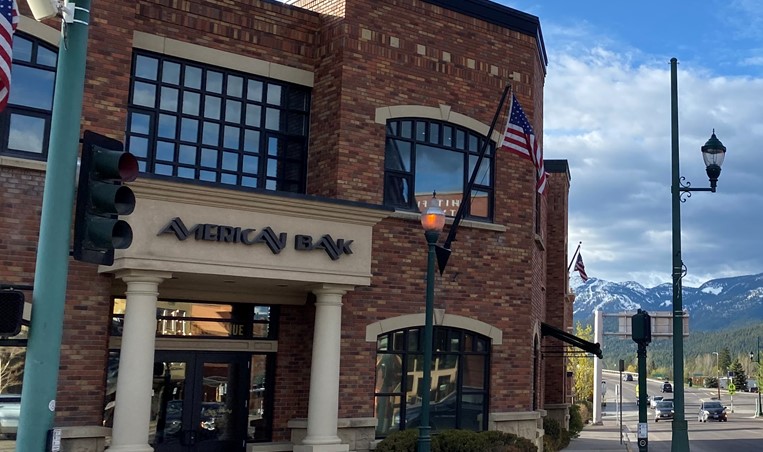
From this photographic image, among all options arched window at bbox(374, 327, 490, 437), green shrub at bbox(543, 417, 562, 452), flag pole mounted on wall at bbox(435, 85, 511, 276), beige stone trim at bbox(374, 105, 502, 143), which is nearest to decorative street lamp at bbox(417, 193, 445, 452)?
flag pole mounted on wall at bbox(435, 85, 511, 276)

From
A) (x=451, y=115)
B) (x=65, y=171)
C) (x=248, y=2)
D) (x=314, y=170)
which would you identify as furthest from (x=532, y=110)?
(x=65, y=171)

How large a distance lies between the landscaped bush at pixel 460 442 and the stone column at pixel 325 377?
3.42ft

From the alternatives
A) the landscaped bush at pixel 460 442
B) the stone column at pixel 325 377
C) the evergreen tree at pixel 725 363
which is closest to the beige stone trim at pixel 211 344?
the stone column at pixel 325 377

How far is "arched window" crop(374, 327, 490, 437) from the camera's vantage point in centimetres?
1698

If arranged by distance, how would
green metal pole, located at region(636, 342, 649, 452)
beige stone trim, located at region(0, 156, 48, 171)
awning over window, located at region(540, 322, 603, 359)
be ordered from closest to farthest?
beige stone trim, located at region(0, 156, 48, 171), green metal pole, located at region(636, 342, 649, 452), awning over window, located at region(540, 322, 603, 359)

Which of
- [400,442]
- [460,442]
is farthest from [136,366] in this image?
[460,442]

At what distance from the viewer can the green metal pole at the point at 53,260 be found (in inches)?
258

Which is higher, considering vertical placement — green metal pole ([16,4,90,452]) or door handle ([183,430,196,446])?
green metal pole ([16,4,90,452])

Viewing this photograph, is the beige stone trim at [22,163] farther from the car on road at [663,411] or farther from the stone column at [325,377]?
the car on road at [663,411]

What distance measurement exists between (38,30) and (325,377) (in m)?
7.70

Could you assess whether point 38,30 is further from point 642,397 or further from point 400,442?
point 642,397

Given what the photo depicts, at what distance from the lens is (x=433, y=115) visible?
18.1 m

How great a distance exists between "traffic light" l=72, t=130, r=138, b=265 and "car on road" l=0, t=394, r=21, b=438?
7983 mm

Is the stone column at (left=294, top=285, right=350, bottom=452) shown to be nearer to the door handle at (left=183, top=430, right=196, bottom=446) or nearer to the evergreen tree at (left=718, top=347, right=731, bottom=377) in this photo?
the door handle at (left=183, top=430, right=196, bottom=446)
